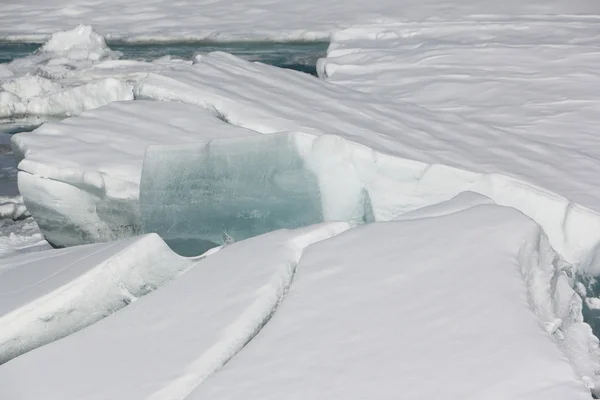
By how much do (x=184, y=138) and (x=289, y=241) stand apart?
897 millimetres

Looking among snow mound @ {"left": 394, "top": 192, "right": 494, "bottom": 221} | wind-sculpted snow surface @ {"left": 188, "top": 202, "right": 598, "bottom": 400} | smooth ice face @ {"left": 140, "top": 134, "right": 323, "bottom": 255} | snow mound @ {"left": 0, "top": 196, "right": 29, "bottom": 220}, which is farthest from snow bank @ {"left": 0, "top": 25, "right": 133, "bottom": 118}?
wind-sculpted snow surface @ {"left": 188, "top": 202, "right": 598, "bottom": 400}

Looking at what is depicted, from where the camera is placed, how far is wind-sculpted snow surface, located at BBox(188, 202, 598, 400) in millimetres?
1808

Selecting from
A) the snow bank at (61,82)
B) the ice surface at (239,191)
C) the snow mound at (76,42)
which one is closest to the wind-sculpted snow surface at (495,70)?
the ice surface at (239,191)

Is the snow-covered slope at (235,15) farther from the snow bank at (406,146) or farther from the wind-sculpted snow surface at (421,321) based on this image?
the wind-sculpted snow surface at (421,321)

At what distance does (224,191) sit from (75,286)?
2.47 feet

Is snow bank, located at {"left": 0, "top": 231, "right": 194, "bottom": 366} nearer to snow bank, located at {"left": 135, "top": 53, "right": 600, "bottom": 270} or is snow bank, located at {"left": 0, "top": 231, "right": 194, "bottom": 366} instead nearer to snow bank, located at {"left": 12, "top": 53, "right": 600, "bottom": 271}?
snow bank, located at {"left": 12, "top": 53, "right": 600, "bottom": 271}

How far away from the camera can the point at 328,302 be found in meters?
2.14

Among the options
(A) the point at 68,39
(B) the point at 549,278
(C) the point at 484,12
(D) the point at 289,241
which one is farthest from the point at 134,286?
(C) the point at 484,12

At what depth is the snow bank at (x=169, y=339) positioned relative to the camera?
194cm

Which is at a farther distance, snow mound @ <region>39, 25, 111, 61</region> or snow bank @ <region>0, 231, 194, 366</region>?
snow mound @ <region>39, 25, 111, 61</region>

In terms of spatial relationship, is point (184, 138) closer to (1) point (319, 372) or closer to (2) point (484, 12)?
(1) point (319, 372)

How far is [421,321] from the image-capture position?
6.61 feet

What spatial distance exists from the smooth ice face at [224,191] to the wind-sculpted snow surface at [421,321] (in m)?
0.45

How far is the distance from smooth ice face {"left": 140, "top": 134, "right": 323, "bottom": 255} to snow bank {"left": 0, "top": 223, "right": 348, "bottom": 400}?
0.44m
